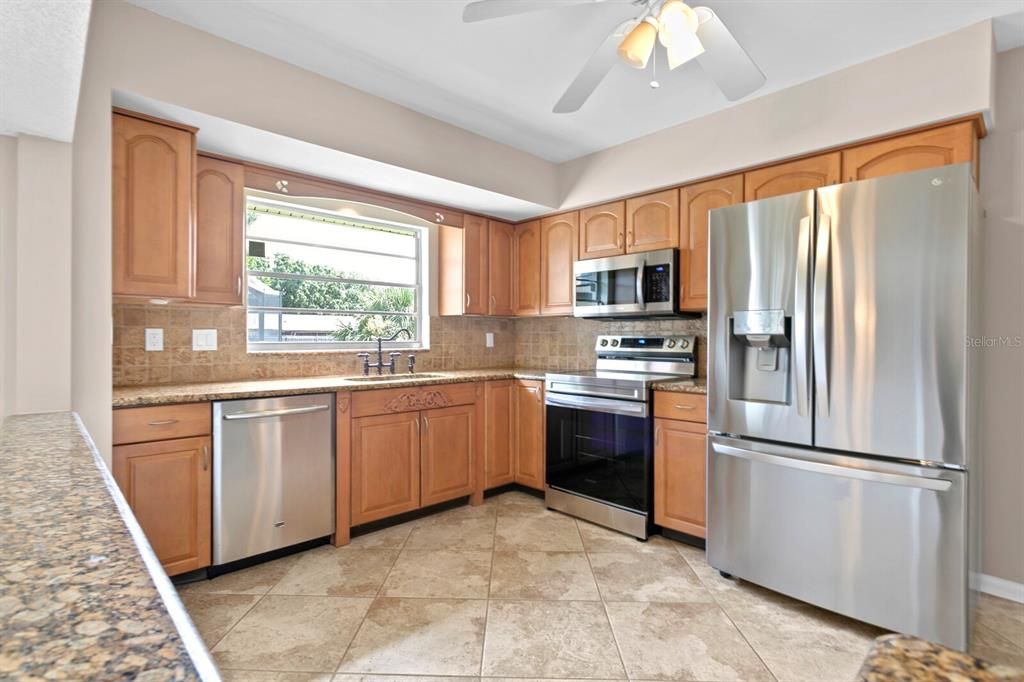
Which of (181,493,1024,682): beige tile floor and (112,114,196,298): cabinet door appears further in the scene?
(112,114,196,298): cabinet door

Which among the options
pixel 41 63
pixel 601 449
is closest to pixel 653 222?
pixel 601 449

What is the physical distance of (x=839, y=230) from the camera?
2049 mm

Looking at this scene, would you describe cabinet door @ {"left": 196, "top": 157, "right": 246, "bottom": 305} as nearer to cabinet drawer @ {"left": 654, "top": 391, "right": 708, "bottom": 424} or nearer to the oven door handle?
the oven door handle

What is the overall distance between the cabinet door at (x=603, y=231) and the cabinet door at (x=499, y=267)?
723 millimetres

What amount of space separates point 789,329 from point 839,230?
457 millimetres

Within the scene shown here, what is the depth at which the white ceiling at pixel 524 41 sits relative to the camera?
6.63ft

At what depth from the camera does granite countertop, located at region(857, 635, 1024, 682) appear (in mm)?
394

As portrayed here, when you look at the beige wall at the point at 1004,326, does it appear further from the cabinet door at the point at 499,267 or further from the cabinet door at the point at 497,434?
the cabinet door at the point at 499,267

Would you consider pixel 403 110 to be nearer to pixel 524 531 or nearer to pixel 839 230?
pixel 839 230

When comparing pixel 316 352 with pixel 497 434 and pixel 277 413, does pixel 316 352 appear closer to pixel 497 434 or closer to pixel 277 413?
pixel 277 413

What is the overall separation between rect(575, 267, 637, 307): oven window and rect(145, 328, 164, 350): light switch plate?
8.59ft

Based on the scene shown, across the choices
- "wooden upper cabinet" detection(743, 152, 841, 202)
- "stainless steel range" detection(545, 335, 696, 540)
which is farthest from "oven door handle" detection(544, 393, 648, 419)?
"wooden upper cabinet" detection(743, 152, 841, 202)

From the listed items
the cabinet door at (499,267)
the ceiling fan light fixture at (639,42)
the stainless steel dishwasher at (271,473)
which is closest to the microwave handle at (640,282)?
the cabinet door at (499,267)

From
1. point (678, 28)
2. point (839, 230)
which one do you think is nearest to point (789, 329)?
point (839, 230)
